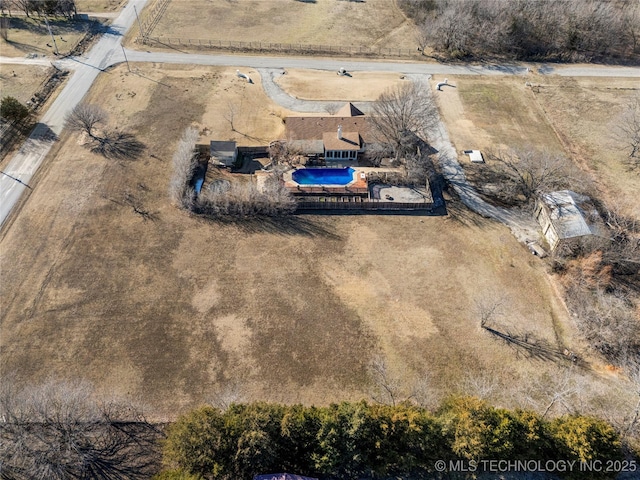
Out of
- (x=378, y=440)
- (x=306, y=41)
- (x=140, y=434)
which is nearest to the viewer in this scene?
(x=378, y=440)

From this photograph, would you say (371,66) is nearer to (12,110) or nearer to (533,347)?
(533,347)

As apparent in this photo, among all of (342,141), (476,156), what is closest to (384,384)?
(342,141)

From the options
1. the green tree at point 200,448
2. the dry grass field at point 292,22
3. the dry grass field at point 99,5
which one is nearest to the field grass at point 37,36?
the dry grass field at point 99,5

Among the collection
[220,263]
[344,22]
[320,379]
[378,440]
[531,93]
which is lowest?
[378,440]

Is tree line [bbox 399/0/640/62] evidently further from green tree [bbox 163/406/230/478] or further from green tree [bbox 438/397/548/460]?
green tree [bbox 163/406/230/478]

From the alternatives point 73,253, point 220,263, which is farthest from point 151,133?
point 220,263

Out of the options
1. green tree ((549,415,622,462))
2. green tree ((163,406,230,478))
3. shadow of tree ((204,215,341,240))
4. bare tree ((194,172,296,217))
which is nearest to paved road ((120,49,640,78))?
bare tree ((194,172,296,217))

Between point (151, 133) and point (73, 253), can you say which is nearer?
point (73, 253)

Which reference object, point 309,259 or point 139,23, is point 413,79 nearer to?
point 309,259

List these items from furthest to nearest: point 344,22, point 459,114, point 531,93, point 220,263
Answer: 1. point 344,22
2. point 531,93
3. point 459,114
4. point 220,263
